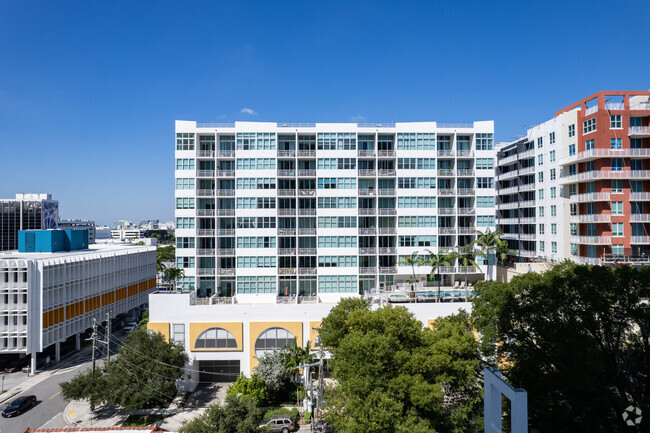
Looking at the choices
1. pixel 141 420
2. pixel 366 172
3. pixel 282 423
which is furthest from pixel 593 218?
pixel 141 420

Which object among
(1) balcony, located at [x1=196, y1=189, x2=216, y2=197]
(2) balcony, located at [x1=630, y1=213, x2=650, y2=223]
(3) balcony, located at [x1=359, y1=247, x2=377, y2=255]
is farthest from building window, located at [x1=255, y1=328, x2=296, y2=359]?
(2) balcony, located at [x1=630, y1=213, x2=650, y2=223]

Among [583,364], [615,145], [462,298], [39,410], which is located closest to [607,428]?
[583,364]

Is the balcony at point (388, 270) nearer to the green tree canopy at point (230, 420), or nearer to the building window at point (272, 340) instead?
the building window at point (272, 340)

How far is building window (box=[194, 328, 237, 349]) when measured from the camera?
40.0 metres

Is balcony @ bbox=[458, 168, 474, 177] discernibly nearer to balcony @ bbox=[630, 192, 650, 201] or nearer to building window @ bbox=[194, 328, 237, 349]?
balcony @ bbox=[630, 192, 650, 201]

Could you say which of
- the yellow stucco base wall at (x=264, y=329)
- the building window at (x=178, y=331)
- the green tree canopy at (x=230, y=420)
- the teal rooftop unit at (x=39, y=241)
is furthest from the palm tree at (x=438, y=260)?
the teal rooftop unit at (x=39, y=241)

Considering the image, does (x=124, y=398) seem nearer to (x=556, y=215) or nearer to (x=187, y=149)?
(x=187, y=149)

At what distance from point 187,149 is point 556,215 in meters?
57.7

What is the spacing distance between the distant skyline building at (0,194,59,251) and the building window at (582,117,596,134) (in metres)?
152

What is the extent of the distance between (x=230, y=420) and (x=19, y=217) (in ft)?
454

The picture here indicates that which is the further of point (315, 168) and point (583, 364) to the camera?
point (315, 168)

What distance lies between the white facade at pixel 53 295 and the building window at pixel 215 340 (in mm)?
21591

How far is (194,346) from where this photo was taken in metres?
39.9

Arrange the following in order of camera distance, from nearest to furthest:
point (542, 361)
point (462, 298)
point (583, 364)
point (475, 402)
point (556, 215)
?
point (583, 364)
point (542, 361)
point (475, 402)
point (462, 298)
point (556, 215)
